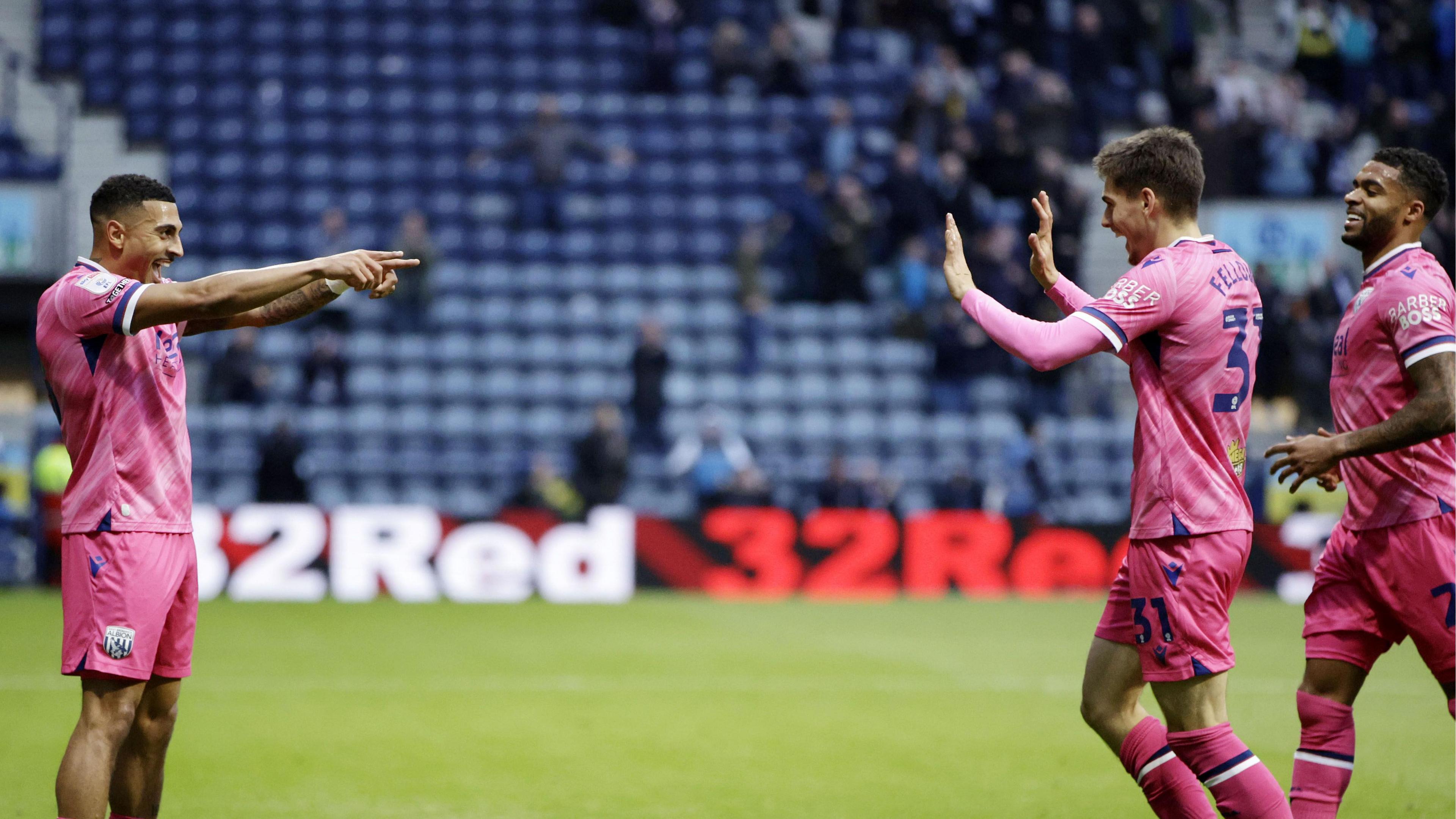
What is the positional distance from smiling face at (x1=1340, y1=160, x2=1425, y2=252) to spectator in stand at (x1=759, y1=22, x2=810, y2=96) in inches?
693

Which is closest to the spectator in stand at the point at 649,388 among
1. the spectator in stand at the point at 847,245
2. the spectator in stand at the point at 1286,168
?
the spectator in stand at the point at 847,245

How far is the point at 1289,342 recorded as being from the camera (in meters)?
18.0

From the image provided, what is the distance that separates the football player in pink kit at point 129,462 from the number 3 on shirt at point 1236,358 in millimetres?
2490

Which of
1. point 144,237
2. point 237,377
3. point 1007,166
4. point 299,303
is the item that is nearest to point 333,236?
point 237,377

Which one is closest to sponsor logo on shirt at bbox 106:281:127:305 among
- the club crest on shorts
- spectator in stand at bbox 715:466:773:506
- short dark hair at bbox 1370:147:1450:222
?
the club crest on shorts

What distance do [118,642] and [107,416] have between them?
680mm

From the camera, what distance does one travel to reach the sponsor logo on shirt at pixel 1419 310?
14.2 feet

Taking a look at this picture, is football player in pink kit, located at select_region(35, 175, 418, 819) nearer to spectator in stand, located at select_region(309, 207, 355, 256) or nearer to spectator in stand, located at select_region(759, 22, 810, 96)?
spectator in stand, located at select_region(309, 207, 355, 256)

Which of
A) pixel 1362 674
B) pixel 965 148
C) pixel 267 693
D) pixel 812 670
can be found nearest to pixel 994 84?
pixel 965 148

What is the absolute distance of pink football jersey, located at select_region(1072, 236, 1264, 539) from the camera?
13.3 feet

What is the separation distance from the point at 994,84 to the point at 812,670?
44.3 feet

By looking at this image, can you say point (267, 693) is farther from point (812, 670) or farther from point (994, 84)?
point (994, 84)

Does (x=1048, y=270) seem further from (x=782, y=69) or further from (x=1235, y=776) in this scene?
(x=782, y=69)

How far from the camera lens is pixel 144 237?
4.51m
